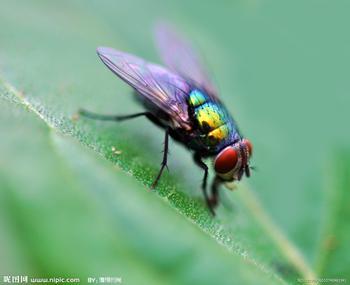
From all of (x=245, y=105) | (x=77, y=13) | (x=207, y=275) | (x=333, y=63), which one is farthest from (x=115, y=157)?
(x=333, y=63)

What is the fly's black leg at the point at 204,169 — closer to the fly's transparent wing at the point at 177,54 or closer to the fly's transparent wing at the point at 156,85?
the fly's transparent wing at the point at 156,85

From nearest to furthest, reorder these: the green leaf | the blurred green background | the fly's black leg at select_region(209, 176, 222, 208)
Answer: the blurred green background, the green leaf, the fly's black leg at select_region(209, 176, 222, 208)

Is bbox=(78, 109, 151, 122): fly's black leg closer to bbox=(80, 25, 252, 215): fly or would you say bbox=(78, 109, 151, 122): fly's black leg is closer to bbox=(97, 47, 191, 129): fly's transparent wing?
bbox=(80, 25, 252, 215): fly

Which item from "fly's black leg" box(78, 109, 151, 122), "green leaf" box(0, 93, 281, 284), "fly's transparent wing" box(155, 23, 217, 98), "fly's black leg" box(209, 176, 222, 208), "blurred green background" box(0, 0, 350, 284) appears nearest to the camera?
"blurred green background" box(0, 0, 350, 284)

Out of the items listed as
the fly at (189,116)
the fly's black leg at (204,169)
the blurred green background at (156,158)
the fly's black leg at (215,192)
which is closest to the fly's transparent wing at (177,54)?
the blurred green background at (156,158)

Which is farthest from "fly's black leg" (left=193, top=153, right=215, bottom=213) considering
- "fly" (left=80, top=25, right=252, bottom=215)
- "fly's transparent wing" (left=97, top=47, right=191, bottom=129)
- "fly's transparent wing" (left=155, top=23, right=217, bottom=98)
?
"fly's transparent wing" (left=155, top=23, right=217, bottom=98)

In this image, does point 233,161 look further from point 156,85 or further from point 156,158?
point 156,85
